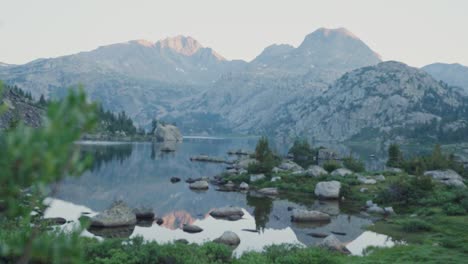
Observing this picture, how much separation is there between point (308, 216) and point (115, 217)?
66.7 feet

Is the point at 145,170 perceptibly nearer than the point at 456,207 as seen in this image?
No

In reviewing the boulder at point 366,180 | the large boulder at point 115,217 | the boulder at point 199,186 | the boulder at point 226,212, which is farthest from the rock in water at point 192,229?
the boulder at point 366,180

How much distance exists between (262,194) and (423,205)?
21977 millimetres

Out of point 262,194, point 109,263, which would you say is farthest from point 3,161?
point 262,194

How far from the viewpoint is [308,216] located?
42188mm

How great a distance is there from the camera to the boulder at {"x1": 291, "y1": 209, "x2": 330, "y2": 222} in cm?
4175

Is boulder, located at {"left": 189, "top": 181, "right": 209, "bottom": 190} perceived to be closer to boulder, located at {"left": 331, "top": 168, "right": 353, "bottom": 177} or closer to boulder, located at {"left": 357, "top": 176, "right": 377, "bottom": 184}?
boulder, located at {"left": 331, "top": 168, "right": 353, "bottom": 177}

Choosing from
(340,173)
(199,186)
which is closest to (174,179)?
(199,186)

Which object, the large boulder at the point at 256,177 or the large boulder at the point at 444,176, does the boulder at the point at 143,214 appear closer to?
the large boulder at the point at 256,177

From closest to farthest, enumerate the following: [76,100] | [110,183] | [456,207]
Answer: [76,100]
[456,207]
[110,183]

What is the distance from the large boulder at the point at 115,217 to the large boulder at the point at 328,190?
28059 millimetres

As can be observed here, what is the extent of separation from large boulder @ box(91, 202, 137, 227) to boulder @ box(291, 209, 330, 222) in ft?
55.9

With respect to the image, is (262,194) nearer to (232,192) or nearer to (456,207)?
(232,192)

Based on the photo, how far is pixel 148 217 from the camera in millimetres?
40812
